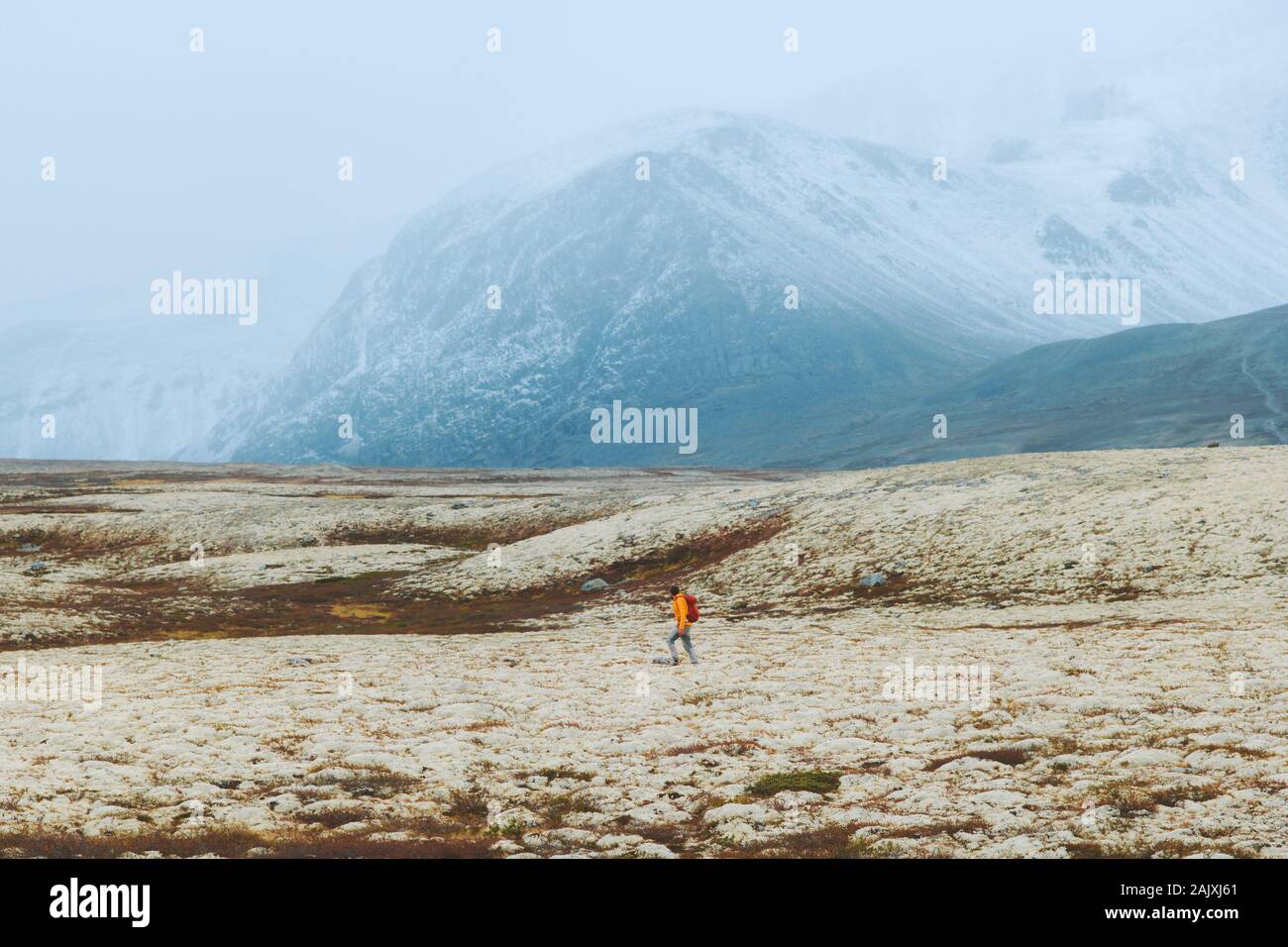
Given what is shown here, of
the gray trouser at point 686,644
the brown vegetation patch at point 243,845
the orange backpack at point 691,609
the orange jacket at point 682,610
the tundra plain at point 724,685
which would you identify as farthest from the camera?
the gray trouser at point 686,644

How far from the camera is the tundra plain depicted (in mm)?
16953

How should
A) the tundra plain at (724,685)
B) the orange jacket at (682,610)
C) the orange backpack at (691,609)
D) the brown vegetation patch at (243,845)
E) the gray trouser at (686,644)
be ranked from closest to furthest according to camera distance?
the brown vegetation patch at (243,845)
the tundra plain at (724,685)
the orange jacket at (682,610)
the orange backpack at (691,609)
the gray trouser at (686,644)

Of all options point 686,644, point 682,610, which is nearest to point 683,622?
point 682,610

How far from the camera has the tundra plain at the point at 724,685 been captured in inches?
667

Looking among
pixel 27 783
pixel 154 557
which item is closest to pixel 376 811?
pixel 27 783

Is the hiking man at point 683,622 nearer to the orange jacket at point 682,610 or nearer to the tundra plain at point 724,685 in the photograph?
the orange jacket at point 682,610

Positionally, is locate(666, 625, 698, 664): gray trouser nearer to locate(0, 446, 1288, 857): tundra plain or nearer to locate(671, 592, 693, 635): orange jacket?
locate(0, 446, 1288, 857): tundra plain

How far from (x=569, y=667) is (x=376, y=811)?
48.0 feet

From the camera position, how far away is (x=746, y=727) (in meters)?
23.6

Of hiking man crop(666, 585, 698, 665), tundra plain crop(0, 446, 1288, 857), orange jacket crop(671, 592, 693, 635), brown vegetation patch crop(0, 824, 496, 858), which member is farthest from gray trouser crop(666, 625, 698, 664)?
brown vegetation patch crop(0, 824, 496, 858)

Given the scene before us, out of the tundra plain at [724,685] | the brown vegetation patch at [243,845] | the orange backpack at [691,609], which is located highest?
the orange backpack at [691,609]

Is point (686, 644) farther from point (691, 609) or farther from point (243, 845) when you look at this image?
point (243, 845)

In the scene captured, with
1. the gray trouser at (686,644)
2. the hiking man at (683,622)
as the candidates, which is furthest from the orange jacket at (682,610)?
the gray trouser at (686,644)
